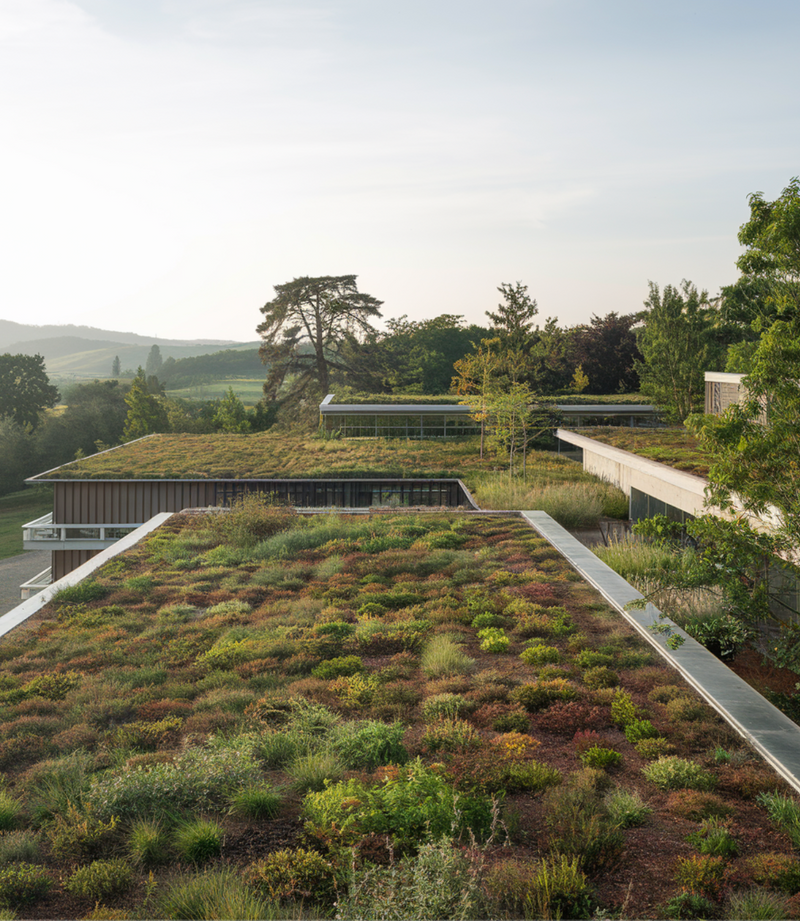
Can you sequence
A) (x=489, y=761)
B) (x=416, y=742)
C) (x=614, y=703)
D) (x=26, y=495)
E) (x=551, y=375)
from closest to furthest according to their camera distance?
(x=489, y=761)
(x=416, y=742)
(x=614, y=703)
(x=551, y=375)
(x=26, y=495)

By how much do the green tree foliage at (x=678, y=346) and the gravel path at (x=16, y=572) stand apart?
96.1 ft

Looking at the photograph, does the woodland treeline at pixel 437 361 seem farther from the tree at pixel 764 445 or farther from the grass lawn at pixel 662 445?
the grass lawn at pixel 662 445

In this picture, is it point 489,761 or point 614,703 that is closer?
point 489,761

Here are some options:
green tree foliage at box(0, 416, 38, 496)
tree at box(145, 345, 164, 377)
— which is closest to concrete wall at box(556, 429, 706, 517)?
green tree foliage at box(0, 416, 38, 496)

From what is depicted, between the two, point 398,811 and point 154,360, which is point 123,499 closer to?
point 398,811

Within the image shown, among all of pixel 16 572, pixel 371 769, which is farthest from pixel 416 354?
pixel 371 769

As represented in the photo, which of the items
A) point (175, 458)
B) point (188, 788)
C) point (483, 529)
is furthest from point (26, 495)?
point (188, 788)

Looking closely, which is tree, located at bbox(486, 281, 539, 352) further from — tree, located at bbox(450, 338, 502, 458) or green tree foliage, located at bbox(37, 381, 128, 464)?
green tree foliage, located at bbox(37, 381, 128, 464)

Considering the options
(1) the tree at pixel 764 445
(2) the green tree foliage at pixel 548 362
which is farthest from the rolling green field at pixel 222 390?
(1) the tree at pixel 764 445

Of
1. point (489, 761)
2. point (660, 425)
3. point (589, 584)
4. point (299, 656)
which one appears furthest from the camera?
point (660, 425)

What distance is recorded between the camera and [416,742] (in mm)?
4895

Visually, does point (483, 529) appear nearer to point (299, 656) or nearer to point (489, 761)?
point (299, 656)

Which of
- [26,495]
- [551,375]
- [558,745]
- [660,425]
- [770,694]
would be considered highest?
[551,375]

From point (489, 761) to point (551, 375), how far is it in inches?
1334
